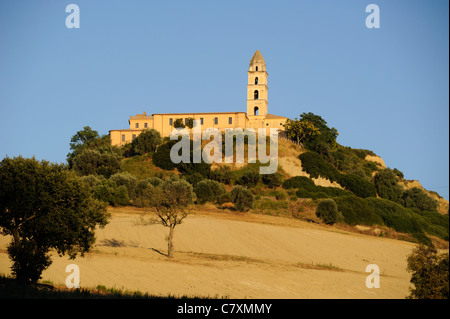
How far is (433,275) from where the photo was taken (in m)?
22.0

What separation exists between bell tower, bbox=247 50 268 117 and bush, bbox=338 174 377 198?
803 inches

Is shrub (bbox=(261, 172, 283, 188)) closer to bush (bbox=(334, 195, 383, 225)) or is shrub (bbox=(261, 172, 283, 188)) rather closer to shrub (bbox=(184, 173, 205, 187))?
shrub (bbox=(184, 173, 205, 187))

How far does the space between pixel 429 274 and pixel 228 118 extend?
69.5 m

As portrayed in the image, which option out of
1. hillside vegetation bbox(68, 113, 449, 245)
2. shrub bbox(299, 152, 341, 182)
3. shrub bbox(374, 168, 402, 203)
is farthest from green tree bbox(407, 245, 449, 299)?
shrub bbox(374, 168, 402, 203)

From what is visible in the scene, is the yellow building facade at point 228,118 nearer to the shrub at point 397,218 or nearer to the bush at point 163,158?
the bush at point 163,158

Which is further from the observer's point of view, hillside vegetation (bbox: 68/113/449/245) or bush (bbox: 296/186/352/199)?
bush (bbox: 296/186/352/199)

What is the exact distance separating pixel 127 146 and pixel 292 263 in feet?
180

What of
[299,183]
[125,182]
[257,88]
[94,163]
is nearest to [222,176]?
[299,183]

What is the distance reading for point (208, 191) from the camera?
6291 cm

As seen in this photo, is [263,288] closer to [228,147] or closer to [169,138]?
[228,147]

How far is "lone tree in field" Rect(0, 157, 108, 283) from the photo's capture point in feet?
85.7

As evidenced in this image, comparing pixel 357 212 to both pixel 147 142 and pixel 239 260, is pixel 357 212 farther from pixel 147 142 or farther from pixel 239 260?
pixel 147 142

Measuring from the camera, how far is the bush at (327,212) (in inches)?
2274
